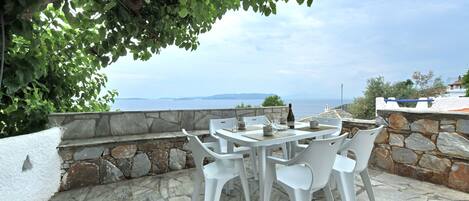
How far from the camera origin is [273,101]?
5699 mm

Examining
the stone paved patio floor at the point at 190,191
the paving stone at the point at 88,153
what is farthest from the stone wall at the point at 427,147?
the paving stone at the point at 88,153

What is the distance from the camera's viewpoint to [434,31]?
10.2 meters

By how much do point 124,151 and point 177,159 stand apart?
0.73 meters

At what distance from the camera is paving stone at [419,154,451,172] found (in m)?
2.95

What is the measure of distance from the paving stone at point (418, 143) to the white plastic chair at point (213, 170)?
2312 millimetres

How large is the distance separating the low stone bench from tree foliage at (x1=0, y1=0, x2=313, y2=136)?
0.58m

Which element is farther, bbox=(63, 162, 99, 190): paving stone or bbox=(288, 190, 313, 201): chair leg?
bbox=(63, 162, 99, 190): paving stone

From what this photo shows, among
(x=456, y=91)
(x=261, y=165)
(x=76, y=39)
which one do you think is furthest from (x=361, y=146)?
(x=456, y=91)

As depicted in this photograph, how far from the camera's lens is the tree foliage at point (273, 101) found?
223 inches

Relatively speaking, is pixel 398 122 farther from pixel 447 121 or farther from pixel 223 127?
pixel 223 127

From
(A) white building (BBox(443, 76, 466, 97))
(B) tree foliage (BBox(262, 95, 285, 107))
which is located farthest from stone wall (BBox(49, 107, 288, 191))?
(A) white building (BBox(443, 76, 466, 97))

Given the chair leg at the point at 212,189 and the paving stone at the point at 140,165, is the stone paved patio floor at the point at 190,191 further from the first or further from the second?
the chair leg at the point at 212,189

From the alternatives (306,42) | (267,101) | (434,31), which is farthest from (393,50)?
(267,101)

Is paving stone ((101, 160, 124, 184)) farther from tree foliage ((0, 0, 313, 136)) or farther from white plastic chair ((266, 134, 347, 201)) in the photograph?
white plastic chair ((266, 134, 347, 201))
